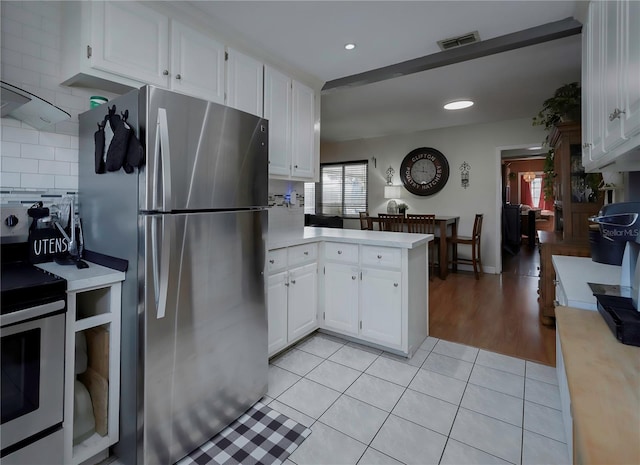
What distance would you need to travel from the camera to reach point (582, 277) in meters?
1.73

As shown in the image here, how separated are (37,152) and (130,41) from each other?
2.53 feet

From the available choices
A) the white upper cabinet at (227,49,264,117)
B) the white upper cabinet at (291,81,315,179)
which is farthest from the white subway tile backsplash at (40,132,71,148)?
the white upper cabinet at (291,81,315,179)

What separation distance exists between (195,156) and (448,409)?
77.8 inches

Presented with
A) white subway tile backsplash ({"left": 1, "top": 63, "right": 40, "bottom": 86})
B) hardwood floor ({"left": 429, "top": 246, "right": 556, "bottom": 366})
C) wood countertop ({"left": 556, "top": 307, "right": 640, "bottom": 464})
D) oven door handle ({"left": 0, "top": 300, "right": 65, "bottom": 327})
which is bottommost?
hardwood floor ({"left": 429, "top": 246, "right": 556, "bottom": 366})

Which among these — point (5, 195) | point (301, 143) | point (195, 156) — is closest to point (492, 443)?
point (195, 156)

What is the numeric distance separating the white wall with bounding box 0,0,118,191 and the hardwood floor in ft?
9.95

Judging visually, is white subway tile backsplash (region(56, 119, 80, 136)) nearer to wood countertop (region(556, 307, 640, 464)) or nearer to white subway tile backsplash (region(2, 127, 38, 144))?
white subway tile backsplash (region(2, 127, 38, 144))

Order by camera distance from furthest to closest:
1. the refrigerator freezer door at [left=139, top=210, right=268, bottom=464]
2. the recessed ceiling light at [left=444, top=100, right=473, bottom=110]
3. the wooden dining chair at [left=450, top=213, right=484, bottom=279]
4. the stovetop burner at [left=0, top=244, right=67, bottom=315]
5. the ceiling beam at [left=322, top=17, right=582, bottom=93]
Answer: the wooden dining chair at [left=450, top=213, right=484, bottom=279] → the recessed ceiling light at [left=444, top=100, right=473, bottom=110] → the ceiling beam at [left=322, top=17, right=582, bottom=93] → the refrigerator freezer door at [left=139, top=210, right=268, bottom=464] → the stovetop burner at [left=0, top=244, right=67, bottom=315]

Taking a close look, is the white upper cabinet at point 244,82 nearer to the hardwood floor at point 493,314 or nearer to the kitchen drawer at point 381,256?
the kitchen drawer at point 381,256

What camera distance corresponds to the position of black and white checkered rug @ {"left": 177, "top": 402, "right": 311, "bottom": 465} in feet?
5.17

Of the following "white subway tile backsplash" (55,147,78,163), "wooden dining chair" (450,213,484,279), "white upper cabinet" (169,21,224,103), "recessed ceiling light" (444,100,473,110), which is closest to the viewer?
"white subway tile backsplash" (55,147,78,163)

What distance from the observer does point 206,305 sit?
65.0 inches

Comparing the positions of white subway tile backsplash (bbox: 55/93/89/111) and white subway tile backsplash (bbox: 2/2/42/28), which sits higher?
white subway tile backsplash (bbox: 2/2/42/28)

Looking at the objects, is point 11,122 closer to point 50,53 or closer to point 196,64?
point 50,53
